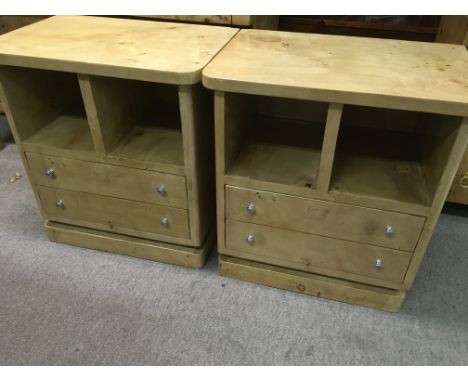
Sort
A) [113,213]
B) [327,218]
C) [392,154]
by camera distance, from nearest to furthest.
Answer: [327,218] < [392,154] < [113,213]

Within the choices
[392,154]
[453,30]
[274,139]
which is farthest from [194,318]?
[453,30]

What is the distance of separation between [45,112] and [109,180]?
1.15 feet

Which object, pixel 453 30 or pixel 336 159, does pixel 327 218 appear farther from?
pixel 453 30

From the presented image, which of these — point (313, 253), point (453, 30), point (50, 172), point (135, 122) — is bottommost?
point (313, 253)

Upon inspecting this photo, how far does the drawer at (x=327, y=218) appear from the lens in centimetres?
100

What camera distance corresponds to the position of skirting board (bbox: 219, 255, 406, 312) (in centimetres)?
115

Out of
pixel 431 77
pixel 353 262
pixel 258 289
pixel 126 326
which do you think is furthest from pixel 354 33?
pixel 126 326

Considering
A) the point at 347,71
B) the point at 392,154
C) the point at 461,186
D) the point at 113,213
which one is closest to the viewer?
the point at 347,71

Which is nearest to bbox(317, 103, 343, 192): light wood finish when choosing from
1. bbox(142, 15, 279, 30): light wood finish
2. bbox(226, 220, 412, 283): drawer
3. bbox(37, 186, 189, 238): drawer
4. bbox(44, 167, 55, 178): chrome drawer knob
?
bbox(226, 220, 412, 283): drawer

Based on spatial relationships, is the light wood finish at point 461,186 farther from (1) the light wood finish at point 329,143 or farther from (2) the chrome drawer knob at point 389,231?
(1) the light wood finish at point 329,143

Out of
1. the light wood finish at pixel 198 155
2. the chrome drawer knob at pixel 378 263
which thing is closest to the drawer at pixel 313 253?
the chrome drawer knob at pixel 378 263

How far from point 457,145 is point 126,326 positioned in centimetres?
98

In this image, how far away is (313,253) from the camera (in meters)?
1.13

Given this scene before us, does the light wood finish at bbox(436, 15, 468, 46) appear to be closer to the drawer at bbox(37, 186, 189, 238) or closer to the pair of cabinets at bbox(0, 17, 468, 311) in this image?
the pair of cabinets at bbox(0, 17, 468, 311)
